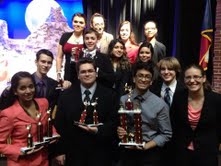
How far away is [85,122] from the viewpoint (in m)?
2.66

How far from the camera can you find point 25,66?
6141 mm

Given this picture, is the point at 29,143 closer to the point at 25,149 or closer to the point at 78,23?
the point at 25,149

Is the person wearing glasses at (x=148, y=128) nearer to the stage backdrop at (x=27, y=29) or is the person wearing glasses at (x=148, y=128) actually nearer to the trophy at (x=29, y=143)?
the trophy at (x=29, y=143)

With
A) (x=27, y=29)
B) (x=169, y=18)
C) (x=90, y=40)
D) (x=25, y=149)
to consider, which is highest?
(x=169, y=18)

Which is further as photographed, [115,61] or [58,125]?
[115,61]

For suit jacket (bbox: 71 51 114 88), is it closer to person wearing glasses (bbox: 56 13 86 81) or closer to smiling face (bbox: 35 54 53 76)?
smiling face (bbox: 35 54 53 76)

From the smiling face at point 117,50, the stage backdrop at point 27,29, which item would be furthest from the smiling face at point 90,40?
the stage backdrop at point 27,29

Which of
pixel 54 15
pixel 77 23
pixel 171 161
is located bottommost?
pixel 171 161

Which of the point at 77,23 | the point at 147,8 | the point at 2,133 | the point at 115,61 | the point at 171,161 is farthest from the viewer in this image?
the point at 147,8

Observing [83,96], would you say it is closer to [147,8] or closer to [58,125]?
[58,125]

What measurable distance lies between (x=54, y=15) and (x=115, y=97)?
377 centimetres

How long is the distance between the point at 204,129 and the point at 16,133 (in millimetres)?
1436

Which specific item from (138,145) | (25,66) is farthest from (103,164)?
(25,66)

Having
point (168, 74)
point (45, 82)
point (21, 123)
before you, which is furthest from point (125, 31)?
point (21, 123)
